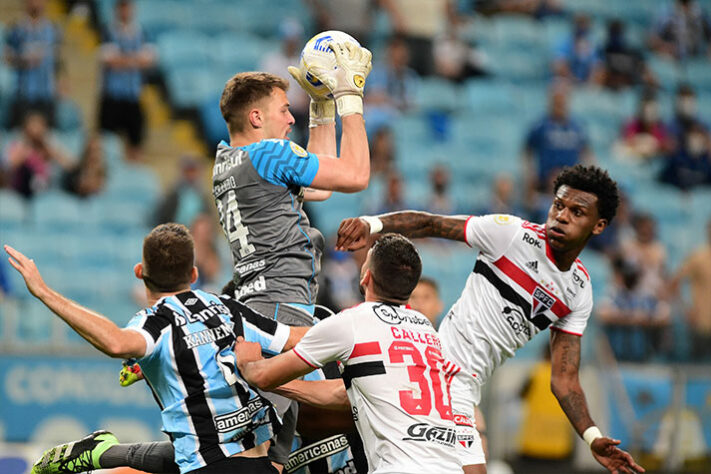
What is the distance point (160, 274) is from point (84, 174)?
878 centimetres

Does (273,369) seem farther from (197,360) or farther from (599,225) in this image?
(599,225)

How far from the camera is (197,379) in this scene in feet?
16.1

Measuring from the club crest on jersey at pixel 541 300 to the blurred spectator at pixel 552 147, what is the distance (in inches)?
334

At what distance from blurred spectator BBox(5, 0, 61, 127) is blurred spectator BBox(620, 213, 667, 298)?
7.92m

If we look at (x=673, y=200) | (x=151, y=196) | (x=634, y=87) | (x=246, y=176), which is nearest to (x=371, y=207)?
(x=151, y=196)

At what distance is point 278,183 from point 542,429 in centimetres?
706

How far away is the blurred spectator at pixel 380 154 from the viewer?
13.9 metres

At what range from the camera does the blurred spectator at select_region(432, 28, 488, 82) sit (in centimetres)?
1644

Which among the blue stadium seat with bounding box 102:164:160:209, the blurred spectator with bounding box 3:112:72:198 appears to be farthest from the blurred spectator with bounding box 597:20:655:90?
the blurred spectator with bounding box 3:112:72:198

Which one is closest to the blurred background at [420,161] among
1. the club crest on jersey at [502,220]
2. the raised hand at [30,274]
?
the club crest on jersey at [502,220]

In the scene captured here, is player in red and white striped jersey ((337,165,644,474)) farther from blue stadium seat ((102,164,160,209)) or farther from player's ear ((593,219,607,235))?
blue stadium seat ((102,164,160,209))

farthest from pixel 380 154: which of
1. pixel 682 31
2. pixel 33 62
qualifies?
pixel 682 31

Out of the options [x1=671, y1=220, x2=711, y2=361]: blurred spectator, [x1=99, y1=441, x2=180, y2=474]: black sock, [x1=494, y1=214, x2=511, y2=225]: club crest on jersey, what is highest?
[x1=494, y1=214, x2=511, y2=225]: club crest on jersey

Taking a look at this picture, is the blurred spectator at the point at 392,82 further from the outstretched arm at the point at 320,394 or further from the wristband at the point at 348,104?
the outstretched arm at the point at 320,394
